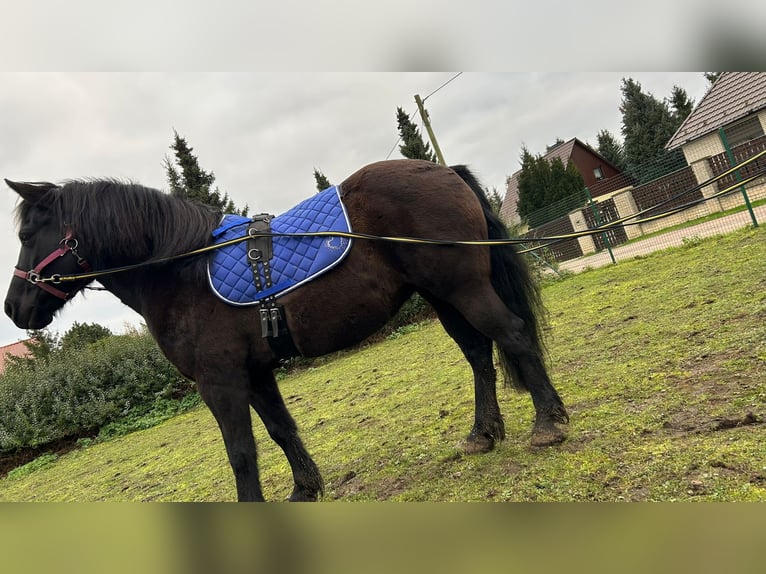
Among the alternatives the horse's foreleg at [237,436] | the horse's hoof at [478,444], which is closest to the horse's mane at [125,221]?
the horse's foreleg at [237,436]

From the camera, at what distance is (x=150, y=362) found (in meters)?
11.9

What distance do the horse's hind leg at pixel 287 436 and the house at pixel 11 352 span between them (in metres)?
13.4

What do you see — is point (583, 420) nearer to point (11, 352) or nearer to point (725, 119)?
point (725, 119)

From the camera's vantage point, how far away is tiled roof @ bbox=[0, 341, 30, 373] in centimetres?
1354

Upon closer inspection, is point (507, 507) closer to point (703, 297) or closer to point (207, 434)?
point (703, 297)

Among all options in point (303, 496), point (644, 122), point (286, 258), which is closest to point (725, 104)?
point (286, 258)

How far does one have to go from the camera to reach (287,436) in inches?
114

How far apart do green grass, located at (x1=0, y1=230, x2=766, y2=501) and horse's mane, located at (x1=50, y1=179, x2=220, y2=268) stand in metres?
1.81

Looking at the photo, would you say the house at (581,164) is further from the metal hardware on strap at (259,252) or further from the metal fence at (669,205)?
the metal hardware on strap at (259,252)

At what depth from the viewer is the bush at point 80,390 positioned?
35.2 ft

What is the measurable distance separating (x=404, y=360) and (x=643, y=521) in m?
6.67

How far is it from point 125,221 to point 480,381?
2.33 m

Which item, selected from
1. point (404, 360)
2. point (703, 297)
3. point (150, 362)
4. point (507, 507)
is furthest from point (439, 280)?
point (150, 362)
